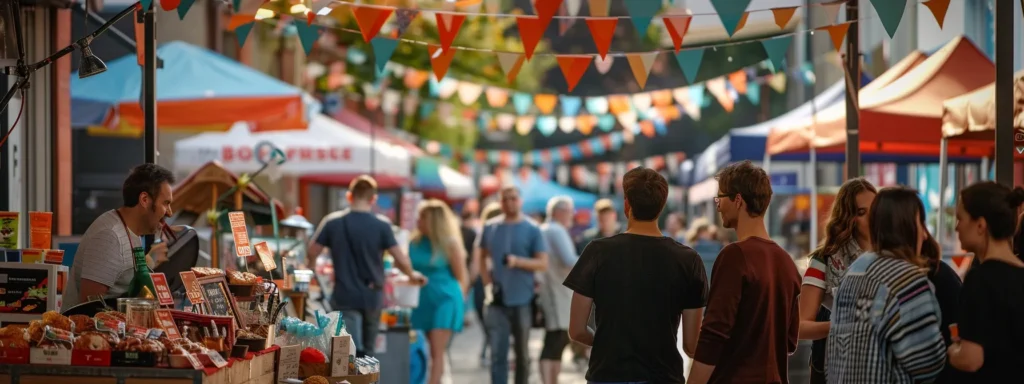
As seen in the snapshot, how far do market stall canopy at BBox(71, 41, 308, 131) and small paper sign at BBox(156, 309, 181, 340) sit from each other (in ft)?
18.9

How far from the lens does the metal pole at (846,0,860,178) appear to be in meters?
8.27

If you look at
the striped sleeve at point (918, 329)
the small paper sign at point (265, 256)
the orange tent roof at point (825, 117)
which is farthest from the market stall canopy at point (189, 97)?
the striped sleeve at point (918, 329)

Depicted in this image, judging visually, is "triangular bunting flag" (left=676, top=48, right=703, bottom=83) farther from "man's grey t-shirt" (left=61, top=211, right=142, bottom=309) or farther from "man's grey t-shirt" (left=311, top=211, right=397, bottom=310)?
"man's grey t-shirt" (left=61, top=211, right=142, bottom=309)

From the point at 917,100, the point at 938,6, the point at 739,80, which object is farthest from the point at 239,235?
the point at 739,80

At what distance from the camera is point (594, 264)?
531 cm

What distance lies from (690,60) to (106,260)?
470 cm

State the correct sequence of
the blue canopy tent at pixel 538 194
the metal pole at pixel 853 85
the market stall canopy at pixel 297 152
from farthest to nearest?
the blue canopy tent at pixel 538 194
the market stall canopy at pixel 297 152
the metal pole at pixel 853 85

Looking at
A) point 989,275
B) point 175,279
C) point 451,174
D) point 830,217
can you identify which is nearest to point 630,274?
point 830,217

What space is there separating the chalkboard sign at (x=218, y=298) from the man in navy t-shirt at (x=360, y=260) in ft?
14.2

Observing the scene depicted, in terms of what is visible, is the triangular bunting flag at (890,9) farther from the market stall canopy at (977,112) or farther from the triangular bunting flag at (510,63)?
the triangular bunting flag at (510,63)

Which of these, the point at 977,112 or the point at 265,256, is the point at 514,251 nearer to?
the point at 265,256

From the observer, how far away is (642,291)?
17.2 feet

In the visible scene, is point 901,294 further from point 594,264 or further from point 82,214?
point 82,214

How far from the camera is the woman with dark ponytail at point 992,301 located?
13.8 ft
